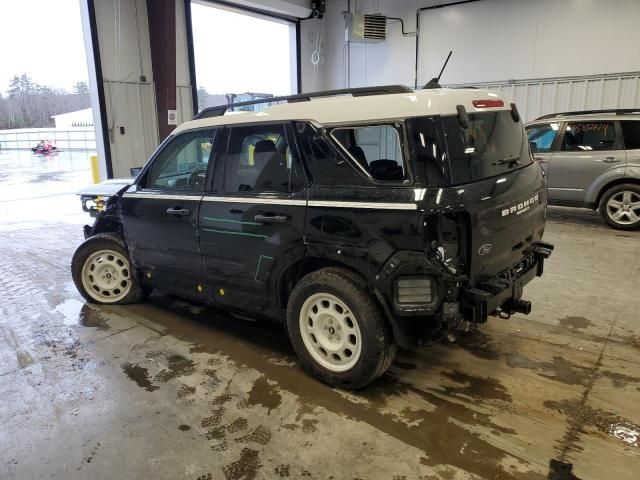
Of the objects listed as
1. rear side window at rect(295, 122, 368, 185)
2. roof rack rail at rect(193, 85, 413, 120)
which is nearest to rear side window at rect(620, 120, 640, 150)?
roof rack rail at rect(193, 85, 413, 120)

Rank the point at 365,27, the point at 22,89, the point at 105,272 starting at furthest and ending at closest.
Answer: the point at 22,89 < the point at 365,27 < the point at 105,272

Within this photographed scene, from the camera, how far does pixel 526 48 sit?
9.81m

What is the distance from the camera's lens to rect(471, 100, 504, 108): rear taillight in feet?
9.01

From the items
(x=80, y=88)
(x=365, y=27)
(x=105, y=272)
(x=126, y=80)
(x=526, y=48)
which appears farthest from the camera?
(x=365, y=27)

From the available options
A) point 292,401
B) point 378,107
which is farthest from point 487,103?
point 292,401

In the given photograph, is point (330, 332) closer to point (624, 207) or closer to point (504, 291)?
point (504, 291)

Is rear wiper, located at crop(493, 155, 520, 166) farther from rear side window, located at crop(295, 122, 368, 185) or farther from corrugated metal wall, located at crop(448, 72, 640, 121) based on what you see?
corrugated metal wall, located at crop(448, 72, 640, 121)

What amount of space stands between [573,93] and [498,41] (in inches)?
78.0

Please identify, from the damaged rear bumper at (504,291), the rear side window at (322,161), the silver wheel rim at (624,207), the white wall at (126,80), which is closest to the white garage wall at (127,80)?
the white wall at (126,80)

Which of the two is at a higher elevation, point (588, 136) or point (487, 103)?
point (487, 103)

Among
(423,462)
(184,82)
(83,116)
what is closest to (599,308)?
(423,462)

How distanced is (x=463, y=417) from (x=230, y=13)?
11.4 m

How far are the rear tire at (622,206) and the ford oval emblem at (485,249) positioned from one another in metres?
5.67

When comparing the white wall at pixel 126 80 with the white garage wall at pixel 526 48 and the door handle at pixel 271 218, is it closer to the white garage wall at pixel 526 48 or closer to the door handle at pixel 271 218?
the white garage wall at pixel 526 48
